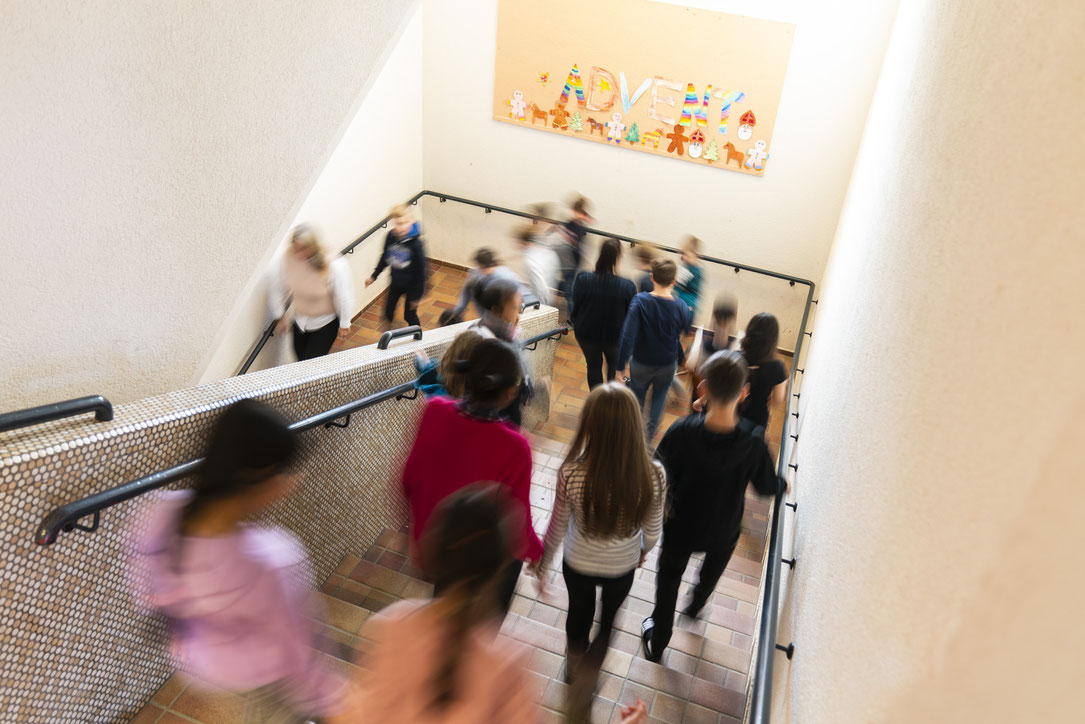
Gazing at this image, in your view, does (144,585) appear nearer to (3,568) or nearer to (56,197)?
(3,568)

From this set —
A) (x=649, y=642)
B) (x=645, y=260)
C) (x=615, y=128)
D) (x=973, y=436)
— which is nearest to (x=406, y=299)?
(x=645, y=260)

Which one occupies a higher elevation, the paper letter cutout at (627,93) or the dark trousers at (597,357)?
the paper letter cutout at (627,93)

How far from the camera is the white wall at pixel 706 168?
276 inches

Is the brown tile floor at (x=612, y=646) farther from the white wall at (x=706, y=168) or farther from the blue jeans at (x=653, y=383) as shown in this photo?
the white wall at (x=706, y=168)

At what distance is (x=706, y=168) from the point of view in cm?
775

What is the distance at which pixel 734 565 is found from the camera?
477cm

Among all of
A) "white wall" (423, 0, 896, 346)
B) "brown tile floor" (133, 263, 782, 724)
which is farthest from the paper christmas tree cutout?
"brown tile floor" (133, 263, 782, 724)

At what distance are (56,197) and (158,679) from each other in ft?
5.91

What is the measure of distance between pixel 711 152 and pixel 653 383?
10.2 feet

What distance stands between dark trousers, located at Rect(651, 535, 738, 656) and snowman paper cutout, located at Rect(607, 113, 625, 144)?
5.24 metres

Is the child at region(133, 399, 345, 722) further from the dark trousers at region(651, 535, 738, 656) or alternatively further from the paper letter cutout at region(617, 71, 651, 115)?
the paper letter cutout at region(617, 71, 651, 115)

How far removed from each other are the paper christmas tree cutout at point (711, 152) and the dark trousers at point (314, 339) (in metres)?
4.13

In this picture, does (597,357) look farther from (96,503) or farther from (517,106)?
(96,503)

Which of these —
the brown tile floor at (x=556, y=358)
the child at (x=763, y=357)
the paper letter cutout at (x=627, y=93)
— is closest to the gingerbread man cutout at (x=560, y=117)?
the paper letter cutout at (x=627, y=93)
